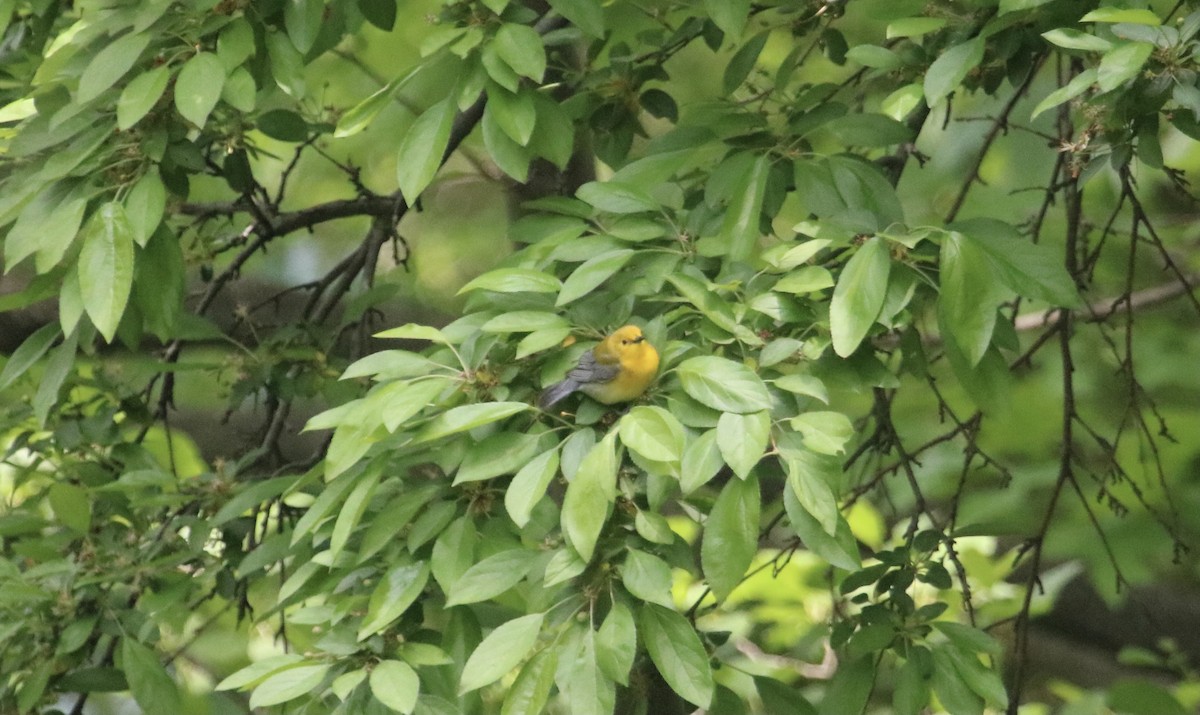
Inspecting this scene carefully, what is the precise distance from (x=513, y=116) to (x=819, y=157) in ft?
Answer: 1.37

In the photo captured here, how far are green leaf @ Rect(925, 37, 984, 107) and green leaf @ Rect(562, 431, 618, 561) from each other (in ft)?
1.98

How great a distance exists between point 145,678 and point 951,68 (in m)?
1.41

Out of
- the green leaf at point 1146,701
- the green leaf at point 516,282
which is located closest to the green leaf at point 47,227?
the green leaf at point 516,282

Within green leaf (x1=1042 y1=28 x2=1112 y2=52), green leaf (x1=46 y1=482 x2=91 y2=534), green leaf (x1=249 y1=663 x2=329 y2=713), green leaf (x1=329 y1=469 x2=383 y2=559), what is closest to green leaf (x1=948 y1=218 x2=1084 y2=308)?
green leaf (x1=1042 y1=28 x2=1112 y2=52)

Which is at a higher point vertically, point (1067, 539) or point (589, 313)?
point (589, 313)

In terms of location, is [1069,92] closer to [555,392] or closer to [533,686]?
[555,392]

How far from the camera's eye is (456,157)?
333 cm

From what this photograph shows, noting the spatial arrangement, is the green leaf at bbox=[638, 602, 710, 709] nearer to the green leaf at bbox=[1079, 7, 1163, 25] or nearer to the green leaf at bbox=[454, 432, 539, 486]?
the green leaf at bbox=[454, 432, 539, 486]

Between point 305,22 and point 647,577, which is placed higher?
point 305,22

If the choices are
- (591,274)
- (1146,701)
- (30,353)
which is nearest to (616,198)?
(591,274)

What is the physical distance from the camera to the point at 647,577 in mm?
1140

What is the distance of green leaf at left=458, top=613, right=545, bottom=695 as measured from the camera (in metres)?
1.14

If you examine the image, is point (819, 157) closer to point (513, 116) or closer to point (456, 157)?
point (513, 116)

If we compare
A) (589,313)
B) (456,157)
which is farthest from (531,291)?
(456,157)
